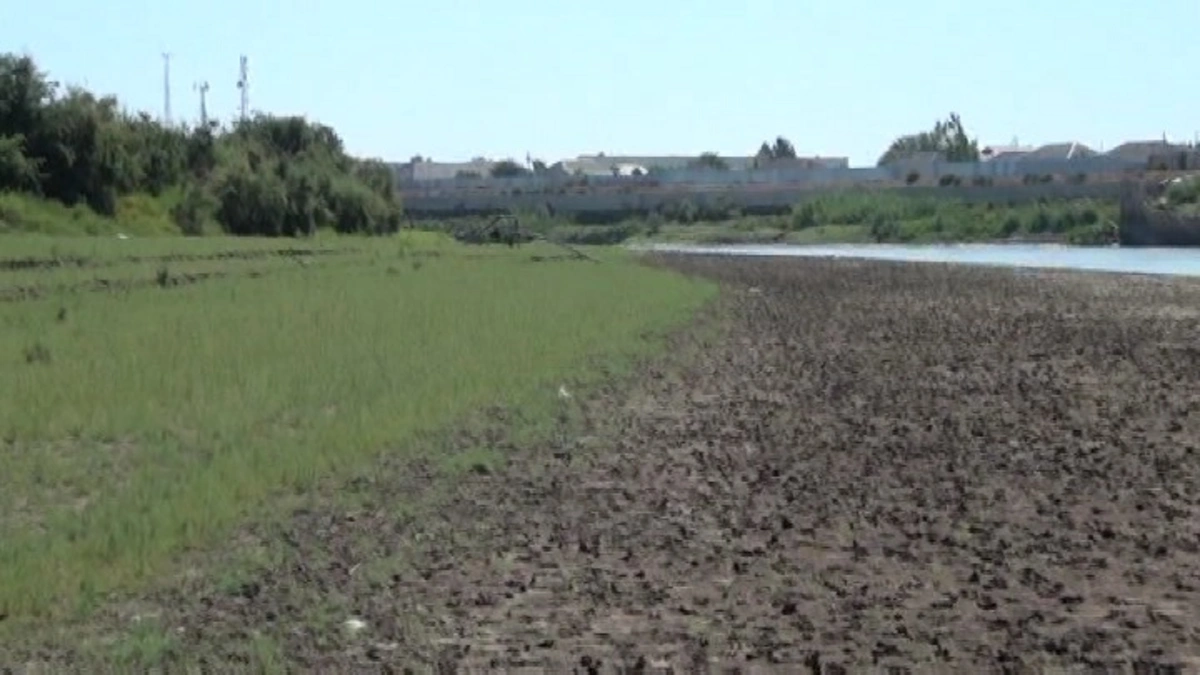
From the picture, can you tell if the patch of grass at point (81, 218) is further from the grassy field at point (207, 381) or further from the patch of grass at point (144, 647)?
the patch of grass at point (144, 647)

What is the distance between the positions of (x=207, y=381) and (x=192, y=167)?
39.8m

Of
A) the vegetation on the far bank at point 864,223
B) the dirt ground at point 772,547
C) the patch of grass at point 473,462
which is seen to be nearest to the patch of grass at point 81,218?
the dirt ground at point 772,547

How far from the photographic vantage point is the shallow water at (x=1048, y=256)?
209 ft

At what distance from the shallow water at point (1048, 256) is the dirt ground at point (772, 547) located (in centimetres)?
4149

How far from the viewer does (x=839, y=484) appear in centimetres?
1238

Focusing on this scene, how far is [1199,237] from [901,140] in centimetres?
10402

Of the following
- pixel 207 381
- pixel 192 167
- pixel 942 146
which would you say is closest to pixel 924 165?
pixel 942 146

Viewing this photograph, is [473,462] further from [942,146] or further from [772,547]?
[942,146]

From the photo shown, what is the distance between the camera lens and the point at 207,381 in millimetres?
15805

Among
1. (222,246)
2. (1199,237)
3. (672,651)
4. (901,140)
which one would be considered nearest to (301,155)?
(222,246)

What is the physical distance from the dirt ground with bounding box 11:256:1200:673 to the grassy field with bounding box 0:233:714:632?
0.57 m

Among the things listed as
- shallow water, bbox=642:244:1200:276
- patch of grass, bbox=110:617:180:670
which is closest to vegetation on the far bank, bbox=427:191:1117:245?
shallow water, bbox=642:244:1200:276

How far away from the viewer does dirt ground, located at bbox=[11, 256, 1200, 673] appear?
25.7ft

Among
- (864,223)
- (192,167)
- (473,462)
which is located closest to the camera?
(473,462)
